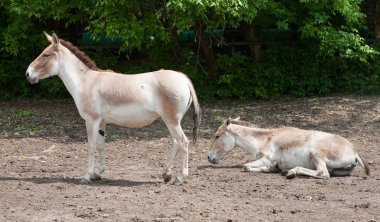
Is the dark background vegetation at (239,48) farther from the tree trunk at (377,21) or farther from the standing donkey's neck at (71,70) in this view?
the standing donkey's neck at (71,70)

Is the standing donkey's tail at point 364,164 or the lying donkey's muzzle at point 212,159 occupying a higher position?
the standing donkey's tail at point 364,164

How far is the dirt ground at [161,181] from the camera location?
23.3ft

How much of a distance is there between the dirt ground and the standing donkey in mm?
535

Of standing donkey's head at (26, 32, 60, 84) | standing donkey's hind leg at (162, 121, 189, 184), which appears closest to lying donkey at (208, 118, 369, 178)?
standing donkey's hind leg at (162, 121, 189, 184)

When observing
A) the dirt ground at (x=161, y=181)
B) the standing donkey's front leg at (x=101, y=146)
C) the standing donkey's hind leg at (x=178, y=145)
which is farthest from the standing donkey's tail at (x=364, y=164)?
the standing donkey's front leg at (x=101, y=146)

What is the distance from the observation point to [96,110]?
29.3ft

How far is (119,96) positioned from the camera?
29.0 feet

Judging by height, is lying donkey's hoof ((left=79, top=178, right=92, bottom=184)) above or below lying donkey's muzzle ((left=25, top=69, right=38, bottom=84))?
below

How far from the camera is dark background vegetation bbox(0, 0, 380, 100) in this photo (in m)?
14.1

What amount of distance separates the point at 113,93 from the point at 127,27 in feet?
13.8

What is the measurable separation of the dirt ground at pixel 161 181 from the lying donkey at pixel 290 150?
20cm

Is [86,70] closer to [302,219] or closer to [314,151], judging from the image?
[314,151]

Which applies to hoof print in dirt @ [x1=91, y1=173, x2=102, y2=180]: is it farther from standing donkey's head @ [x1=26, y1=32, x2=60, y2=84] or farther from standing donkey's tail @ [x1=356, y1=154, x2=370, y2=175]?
standing donkey's tail @ [x1=356, y1=154, x2=370, y2=175]

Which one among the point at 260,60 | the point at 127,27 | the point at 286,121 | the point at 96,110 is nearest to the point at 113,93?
the point at 96,110
